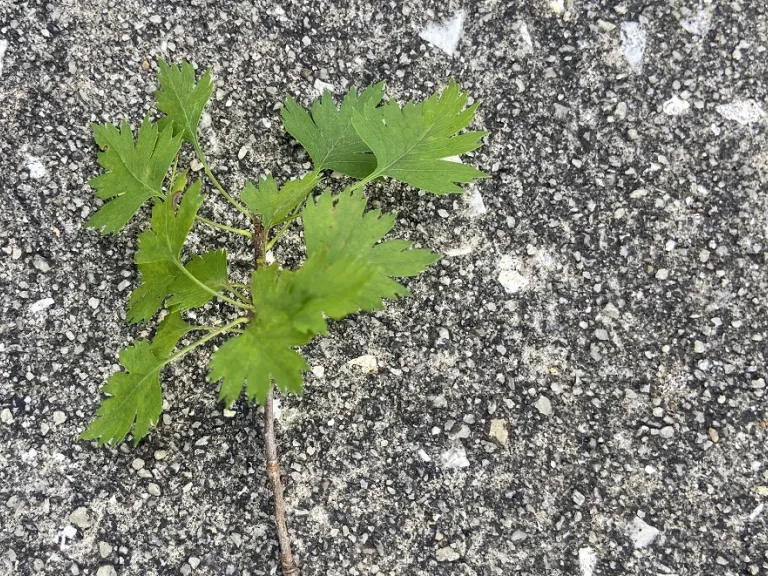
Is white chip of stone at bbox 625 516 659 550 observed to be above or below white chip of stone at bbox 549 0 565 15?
below

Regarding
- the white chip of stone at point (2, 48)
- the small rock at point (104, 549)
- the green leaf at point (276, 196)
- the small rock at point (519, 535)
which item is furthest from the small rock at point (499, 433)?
the white chip of stone at point (2, 48)


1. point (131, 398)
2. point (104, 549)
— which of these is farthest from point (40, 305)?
point (104, 549)

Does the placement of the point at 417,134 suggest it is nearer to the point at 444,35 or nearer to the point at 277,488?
the point at 444,35

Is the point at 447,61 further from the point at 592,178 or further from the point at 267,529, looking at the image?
the point at 267,529

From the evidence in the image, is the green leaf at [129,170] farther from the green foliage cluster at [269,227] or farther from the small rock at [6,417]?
the small rock at [6,417]

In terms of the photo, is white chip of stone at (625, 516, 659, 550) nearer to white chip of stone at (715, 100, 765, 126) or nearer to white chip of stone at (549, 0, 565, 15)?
white chip of stone at (715, 100, 765, 126)

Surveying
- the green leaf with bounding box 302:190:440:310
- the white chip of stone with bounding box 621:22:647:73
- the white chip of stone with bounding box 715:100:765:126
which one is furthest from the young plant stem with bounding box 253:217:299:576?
the white chip of stone with bounding box 715:100:765:126

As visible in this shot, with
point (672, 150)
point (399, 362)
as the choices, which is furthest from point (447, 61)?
point (399, 362)
